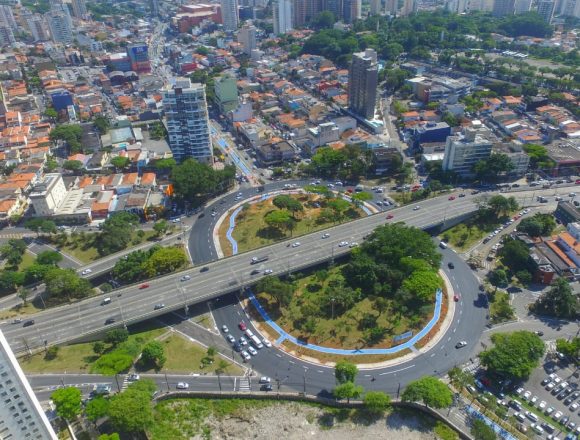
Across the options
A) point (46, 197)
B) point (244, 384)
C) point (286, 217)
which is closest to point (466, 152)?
point (286, 217)

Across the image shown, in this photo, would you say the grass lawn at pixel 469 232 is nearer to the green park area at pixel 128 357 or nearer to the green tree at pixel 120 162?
the green park area at pixel 128 357

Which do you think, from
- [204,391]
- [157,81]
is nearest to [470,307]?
[204,391]

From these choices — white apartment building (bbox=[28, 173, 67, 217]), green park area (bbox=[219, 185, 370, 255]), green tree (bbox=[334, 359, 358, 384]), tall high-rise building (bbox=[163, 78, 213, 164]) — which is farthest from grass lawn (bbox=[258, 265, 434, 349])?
tall high-rise building (bbox=[163, 78, 213, 164])

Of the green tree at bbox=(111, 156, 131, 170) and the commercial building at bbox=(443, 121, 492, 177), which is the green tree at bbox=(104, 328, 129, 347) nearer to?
the green tree at bbox=(111, 156, 131, 170)

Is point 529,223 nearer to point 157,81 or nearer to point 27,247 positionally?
point 27,247

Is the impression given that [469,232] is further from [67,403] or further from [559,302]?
[67,403]

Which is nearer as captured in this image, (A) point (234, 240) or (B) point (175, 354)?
(B) point (175, 354)

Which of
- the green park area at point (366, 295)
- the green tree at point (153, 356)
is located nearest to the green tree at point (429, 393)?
the green park area at point (366, 295)
